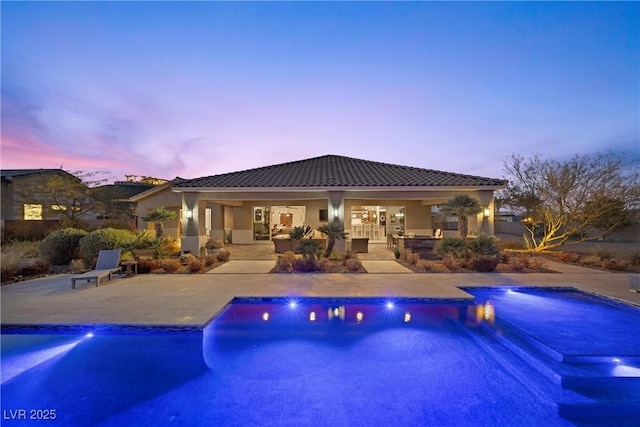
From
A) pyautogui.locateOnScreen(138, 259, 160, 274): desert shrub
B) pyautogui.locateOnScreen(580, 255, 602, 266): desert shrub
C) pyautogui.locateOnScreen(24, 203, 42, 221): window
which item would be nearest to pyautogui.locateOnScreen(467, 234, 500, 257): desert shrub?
pyautogui.locateOnScreen(580, 255, 602, 266): desert shrub

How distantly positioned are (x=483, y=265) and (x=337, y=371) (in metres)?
8.24

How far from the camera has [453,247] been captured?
1123 centimetres

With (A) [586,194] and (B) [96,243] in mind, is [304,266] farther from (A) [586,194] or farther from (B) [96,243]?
(A) [586,194]

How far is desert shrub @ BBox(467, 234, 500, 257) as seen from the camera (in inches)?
431

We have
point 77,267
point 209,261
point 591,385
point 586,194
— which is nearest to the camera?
point 591,385

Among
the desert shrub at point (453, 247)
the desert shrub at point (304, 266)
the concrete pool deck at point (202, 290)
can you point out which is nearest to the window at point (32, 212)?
the concrete pool deck at point (202, 290)

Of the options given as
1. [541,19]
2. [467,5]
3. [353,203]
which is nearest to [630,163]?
[541,19]

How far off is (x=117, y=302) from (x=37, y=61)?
1175 centimetres

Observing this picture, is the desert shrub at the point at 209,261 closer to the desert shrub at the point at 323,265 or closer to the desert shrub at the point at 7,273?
the desert shrub at the point at 323,265

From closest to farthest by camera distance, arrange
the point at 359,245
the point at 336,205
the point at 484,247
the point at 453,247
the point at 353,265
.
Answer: the point at 353,265 < the point at 484,247 < the point at 453,247 < the point at 336,205 < the point at 359,245

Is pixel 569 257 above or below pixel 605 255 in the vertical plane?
below

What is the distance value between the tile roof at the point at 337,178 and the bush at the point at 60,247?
447cm

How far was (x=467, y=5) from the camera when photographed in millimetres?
10773

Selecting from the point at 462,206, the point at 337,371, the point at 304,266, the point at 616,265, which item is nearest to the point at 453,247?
the point at 462,206
